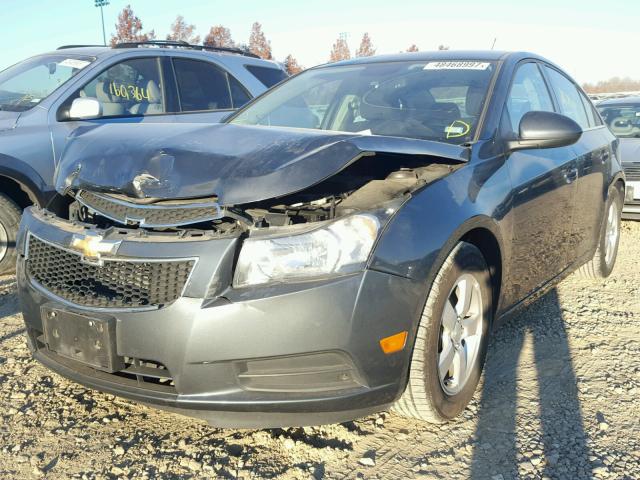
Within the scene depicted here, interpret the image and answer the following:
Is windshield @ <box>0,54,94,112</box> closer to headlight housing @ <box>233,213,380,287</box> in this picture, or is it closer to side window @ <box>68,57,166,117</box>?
side window @ <box>68,57,166,117</box>

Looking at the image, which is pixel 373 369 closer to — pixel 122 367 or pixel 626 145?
pixel 122 367

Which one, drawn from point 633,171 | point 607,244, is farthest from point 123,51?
point 633,171

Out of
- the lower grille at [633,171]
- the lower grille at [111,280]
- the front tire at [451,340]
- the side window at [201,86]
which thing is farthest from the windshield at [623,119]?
the lower grille at [111,280]

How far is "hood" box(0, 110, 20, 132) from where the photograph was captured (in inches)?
180

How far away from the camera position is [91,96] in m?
5.05

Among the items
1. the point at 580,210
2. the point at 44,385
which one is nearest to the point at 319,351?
the point at 44,385

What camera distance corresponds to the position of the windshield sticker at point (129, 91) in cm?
522

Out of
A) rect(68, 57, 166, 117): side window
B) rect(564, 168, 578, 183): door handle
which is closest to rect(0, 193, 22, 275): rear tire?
rect(68, 57, 166, 117): side window

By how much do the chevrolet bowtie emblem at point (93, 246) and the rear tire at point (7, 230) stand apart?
8.48 feet

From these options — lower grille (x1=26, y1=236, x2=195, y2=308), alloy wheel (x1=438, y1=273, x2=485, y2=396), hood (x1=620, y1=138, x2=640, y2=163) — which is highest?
lower grille (x1=26, y1=236, x2=195, y2=308)

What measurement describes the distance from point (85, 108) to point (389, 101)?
2477 millimetres

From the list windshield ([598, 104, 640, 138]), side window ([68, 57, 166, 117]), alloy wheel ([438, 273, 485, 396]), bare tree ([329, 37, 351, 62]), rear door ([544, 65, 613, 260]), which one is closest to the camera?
alloy wheel ([438, 273, 485, 396])

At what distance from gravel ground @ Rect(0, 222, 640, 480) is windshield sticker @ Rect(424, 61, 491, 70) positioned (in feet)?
5.45

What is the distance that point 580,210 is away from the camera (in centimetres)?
394
